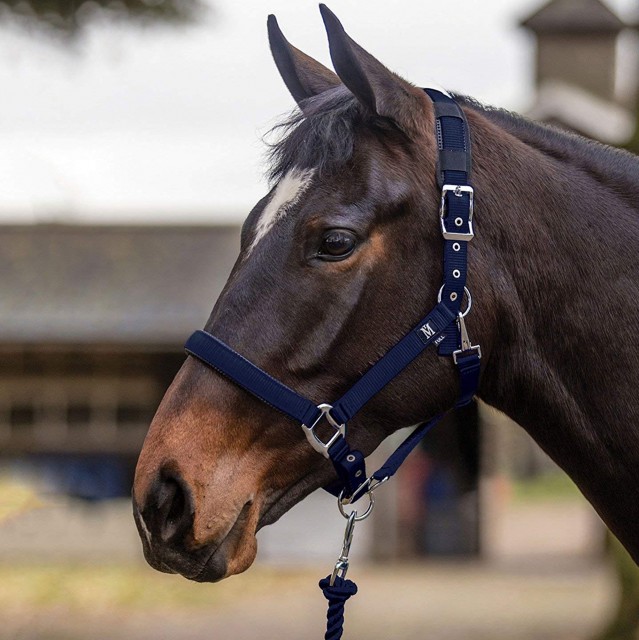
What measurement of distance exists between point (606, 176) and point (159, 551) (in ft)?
4.41

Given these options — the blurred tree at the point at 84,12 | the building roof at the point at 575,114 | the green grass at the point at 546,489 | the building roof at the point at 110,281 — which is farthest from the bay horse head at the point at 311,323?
the green grass at the point at 546,489

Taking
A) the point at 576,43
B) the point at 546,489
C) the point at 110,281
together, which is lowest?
the point at 546,489

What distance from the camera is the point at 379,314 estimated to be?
2.18 metres

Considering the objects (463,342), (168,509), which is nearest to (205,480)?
(168,509)

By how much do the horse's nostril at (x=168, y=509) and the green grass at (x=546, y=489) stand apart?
75.3 ft

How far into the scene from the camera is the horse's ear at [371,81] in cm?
210

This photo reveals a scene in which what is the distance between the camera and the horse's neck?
226 centimetres

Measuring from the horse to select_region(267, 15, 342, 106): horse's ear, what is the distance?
183mm

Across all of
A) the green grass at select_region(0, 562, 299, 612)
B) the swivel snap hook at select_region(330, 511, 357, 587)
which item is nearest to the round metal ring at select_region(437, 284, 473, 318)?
the swivel snap hook at select_region(330, 511, 357, 587)

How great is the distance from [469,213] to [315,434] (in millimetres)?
583

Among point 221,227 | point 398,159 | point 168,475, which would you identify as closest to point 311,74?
point 398,159

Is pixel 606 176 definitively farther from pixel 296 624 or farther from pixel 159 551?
pixel 296 624

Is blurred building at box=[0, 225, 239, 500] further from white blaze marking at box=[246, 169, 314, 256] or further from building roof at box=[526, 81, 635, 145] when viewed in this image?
white blaze marking at box=[246, 169, 314, 256]

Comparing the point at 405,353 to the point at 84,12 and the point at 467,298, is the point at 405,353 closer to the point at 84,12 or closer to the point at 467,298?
the point at 467,298
